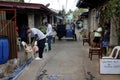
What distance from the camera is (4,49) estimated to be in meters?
13.1

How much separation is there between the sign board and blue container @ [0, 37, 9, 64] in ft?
15.6

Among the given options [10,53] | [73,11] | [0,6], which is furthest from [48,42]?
[73,11]

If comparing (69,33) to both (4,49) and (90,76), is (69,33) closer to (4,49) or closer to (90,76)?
(4,49)

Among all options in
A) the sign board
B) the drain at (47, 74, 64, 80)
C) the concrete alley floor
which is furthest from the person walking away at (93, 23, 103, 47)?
the drain at (47, 74, 64, 80)

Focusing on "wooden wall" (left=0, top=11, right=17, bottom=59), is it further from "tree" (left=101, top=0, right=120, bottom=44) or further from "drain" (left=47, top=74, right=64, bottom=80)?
"tree" (left=101, top=0, right=120, bottom=44)

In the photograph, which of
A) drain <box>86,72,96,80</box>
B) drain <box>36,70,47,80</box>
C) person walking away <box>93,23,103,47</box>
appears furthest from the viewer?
person walking away <box>93,23,103,47</box>

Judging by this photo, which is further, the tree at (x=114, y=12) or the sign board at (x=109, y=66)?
the tree at (x=114, y=12)

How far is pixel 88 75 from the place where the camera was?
33.7ft

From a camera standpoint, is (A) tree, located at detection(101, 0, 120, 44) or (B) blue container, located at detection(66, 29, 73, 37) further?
(B) blue container, located at detection(66, 29, 73, 37)

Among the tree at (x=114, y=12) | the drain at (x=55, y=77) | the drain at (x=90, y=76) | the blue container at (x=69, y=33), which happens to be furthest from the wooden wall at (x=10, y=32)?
the blue container at (x=69, y=33)

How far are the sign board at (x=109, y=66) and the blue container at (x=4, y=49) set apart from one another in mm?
4767

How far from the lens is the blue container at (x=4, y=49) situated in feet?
42.7

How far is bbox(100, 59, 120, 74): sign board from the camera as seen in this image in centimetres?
1023

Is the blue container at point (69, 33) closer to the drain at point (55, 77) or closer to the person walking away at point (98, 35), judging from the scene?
the person walking away at point (98, 35)
